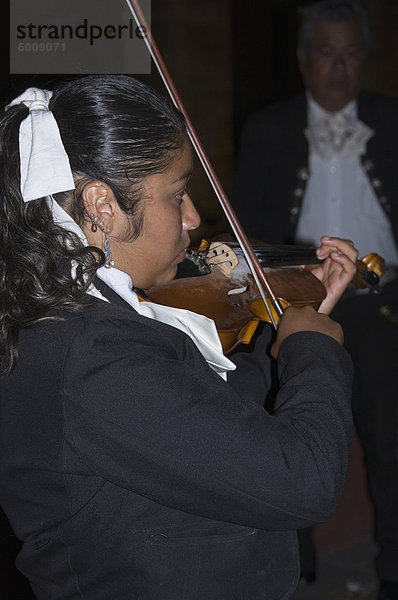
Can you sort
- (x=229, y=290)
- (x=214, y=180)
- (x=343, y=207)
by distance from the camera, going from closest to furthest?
(x=214, y=180)
(x=229, y=290)
(x=343, y=207)

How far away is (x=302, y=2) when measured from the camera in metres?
2.54

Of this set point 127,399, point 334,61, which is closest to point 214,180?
point 127,399

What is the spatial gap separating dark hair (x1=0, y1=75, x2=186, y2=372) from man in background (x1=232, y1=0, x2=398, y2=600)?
1216 mm

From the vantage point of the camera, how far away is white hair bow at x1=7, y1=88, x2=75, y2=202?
748 millimetres

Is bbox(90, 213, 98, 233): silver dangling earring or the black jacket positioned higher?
bbox(90, 213, 98, 233): silver dangling earring

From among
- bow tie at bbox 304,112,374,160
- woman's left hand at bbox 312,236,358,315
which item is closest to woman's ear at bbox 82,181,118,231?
woman's left hand at bbox 312,236,358,315

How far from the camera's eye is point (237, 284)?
1.14 metres

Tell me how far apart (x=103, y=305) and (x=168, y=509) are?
0.68ft

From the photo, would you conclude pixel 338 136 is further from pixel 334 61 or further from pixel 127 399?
pixel 127 399

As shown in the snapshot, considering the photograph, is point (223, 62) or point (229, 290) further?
point (223, 62)

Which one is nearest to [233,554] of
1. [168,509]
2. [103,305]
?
[168,509]

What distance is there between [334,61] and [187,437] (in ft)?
5.38

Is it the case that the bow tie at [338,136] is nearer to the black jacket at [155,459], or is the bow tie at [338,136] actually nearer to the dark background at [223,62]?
the dark background at [223,62]

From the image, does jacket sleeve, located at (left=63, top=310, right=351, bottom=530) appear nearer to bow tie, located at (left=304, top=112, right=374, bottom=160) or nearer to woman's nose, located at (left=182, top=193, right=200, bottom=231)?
woman's nose, located at (left=182, top=193, right=200, bottom=231)
